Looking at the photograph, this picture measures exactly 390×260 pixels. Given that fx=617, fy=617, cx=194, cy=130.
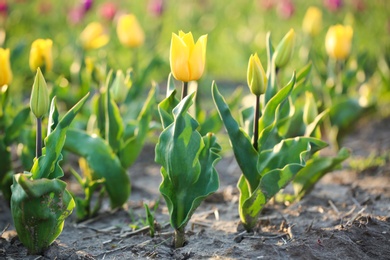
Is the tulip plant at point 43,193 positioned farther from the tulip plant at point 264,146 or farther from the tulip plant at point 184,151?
the tulip plant at point 264,146

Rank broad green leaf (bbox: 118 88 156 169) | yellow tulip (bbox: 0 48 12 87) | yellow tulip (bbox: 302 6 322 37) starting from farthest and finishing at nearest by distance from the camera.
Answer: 1. yellow tulip (bbox: 302 6 322 37)
2. broad green leaf (bbox: 118 88 156 169)
3. yellow tulip (bbox: 0 48 12 87)

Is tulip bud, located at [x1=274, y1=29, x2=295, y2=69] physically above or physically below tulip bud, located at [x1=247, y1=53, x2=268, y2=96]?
above

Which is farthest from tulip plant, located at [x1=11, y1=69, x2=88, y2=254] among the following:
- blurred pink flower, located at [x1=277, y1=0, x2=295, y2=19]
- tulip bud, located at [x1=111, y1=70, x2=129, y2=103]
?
blurred pink flower, located at [x1=277, y1=0, x2=295, y2=19]

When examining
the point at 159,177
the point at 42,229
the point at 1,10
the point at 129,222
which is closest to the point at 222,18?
the point at 1,10

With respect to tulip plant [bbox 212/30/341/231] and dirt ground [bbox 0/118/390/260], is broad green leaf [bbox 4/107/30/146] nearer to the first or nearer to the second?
dirt ground [bbox 0/118/390/260]

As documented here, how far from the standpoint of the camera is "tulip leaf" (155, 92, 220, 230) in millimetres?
2037

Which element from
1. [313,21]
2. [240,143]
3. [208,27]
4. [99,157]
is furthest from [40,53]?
[208,27]

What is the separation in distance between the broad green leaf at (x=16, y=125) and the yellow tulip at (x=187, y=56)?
0.85m

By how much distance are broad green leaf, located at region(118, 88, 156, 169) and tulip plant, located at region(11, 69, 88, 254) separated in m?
0.54

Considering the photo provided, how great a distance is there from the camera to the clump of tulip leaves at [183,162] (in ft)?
6.70

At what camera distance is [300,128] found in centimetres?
297

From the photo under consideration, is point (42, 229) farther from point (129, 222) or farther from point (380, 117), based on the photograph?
point (380, 117)

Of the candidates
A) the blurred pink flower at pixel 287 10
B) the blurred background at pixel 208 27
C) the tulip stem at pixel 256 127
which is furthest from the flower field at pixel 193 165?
the blurred pink flower at pixel 287 10

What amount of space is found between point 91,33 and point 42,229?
1.82m
